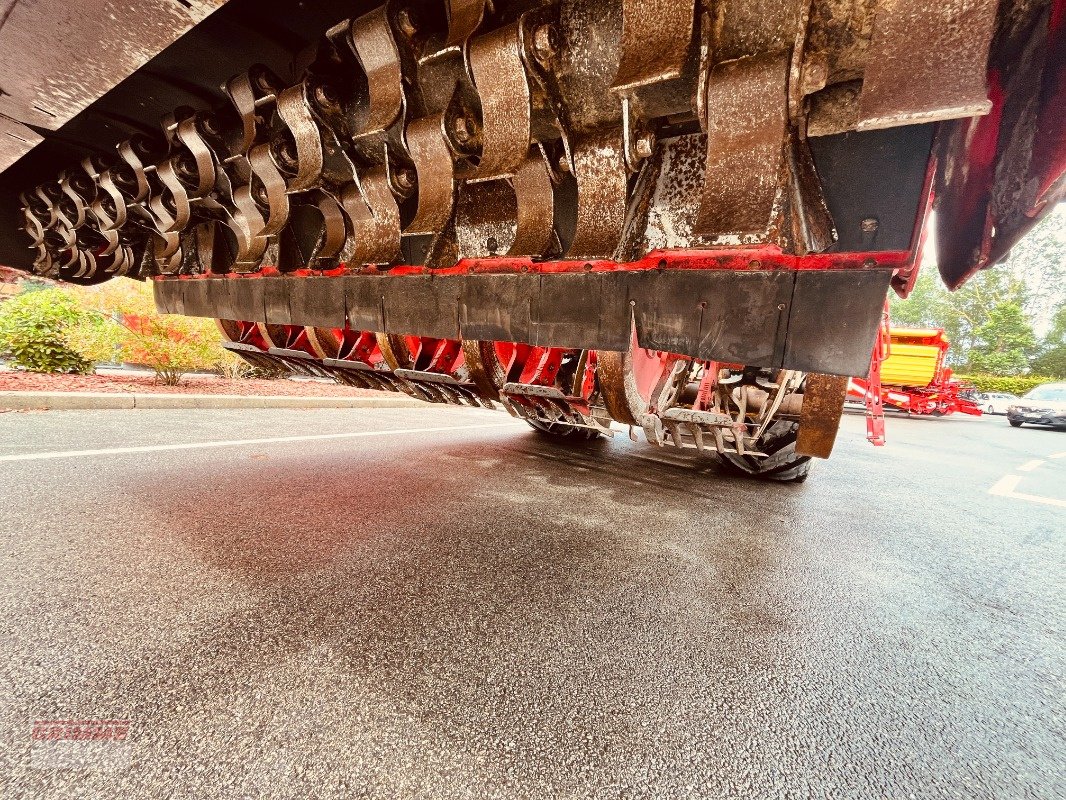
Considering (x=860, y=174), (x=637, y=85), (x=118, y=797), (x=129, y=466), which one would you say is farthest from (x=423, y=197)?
(x=129, y=466)

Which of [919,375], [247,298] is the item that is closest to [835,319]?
[247,298]

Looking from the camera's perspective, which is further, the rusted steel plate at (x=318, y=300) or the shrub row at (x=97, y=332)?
the shrub row at (x=97, y=332)

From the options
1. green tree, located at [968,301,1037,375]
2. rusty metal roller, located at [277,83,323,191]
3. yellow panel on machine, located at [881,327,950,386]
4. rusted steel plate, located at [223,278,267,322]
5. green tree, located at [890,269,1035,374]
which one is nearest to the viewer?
rusty metal roller, located at [277,83,323,191]

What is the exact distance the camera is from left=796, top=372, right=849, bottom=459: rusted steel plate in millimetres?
1312

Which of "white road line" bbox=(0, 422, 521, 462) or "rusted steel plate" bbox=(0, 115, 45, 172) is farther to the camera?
"white road line" bbox=(0, 422, 521, 462)

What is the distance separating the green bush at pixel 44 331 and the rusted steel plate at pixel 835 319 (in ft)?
26.1

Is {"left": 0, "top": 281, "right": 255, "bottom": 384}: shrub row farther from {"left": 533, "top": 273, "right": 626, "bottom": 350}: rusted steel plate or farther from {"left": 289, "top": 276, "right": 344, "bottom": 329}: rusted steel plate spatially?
{"left": 533, "top": 273, "right": 626, "bottom": 350}: rusted steel plate

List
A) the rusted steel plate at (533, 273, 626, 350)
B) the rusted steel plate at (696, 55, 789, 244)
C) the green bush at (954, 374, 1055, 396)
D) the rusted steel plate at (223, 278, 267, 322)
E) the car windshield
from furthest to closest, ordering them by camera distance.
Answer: the green bush at (954, 374, 1055, 396)
the car windshield
the rusted steel plate at (223, 278, 267, 322)
the rusted steel plate at (533, 273, 626, 350)
the rusted steel plate at (696, 55, 789, 244)

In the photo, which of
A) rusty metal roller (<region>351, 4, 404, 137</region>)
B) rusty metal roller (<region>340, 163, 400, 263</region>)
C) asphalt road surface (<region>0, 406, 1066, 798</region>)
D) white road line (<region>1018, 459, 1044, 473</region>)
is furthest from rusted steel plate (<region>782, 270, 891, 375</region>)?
white road line (<region>1018, 459, 1044, 473</region>)

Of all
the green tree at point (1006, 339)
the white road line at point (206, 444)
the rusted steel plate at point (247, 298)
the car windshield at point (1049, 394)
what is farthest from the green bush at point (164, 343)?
the green tree at point (1006, 339)

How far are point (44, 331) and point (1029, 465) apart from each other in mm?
12695

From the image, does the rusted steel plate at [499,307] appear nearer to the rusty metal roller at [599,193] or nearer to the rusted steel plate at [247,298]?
the rusty metal roller at [599,193]

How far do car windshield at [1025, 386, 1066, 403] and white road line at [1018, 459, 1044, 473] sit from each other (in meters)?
9.00

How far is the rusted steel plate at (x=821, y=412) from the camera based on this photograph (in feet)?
4.30
